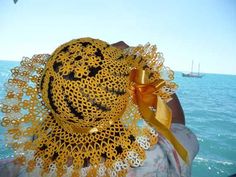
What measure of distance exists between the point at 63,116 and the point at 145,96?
31cm

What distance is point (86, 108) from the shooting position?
31.0 inches

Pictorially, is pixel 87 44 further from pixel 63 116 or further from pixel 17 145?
pixel 17 145

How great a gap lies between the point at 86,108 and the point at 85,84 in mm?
75

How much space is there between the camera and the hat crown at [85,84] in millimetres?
776

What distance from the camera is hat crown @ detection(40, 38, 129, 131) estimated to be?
2.55ft

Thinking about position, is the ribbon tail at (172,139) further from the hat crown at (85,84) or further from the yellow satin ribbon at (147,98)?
the hat crown at (85,84)

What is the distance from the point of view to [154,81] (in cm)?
95

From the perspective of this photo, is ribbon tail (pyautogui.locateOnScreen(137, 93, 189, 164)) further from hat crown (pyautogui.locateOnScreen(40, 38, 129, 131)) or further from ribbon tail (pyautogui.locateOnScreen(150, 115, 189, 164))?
hat crown (pyautogui.locateOnScreen(40, 38, 129, 131))

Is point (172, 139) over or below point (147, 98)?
below

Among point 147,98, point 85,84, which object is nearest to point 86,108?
point 85,84

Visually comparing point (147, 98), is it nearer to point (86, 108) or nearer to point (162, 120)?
point (162, 120)

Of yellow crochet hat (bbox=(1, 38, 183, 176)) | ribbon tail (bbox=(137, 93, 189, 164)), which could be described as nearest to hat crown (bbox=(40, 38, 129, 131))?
yellow crochet hat (bbox=(1, 38, 183, 176))

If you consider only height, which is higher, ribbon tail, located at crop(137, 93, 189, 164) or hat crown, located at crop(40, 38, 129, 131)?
hat crown, located at crop(40, 38, 129, 131)

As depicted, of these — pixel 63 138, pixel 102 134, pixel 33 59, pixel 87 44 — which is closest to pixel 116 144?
pixel 102 134
